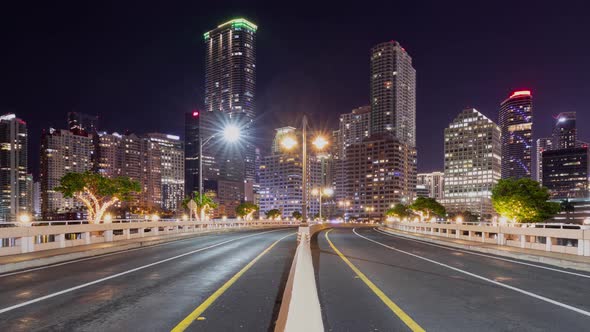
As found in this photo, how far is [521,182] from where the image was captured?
50750 mm

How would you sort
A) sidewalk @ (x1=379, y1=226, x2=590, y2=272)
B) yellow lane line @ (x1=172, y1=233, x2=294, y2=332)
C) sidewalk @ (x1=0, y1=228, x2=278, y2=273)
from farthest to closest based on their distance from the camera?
1. sidewalk @ (x1=379, y1=226, x2=590, y2=272)
2. sidewalk @ (x1=0, y1=228, x2=278, y2=273)
3. yellow lane line @ (x1=172, y1=233, x2=294, y2=332)

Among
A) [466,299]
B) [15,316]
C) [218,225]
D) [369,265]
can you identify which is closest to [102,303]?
[15,316]

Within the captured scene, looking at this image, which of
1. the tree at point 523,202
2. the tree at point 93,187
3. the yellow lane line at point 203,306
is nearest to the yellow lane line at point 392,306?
the yellow lane line at point 203,306

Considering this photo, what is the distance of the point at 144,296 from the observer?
364 inches

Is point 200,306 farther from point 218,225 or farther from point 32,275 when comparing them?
point 218,225

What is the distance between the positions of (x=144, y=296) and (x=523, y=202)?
48.9m

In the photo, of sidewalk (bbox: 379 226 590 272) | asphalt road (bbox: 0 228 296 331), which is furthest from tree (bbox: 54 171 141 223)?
sidewalk (bbox: 379 226 590 272)

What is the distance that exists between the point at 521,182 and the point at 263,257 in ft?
140

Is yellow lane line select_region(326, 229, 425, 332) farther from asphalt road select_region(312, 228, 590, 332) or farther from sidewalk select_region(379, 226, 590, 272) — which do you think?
sidewalk select_region(379, 226, 590, 272)

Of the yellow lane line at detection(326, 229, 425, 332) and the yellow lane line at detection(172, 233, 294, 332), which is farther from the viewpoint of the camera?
the yellow lane line at detection(326, 229, 425, 332)

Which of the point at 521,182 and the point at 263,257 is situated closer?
the point at 263,257

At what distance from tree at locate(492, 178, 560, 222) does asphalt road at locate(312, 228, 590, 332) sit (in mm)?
38443

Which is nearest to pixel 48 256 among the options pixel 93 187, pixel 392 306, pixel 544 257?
pixel 392 306

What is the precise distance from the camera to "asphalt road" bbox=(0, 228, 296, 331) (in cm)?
706
